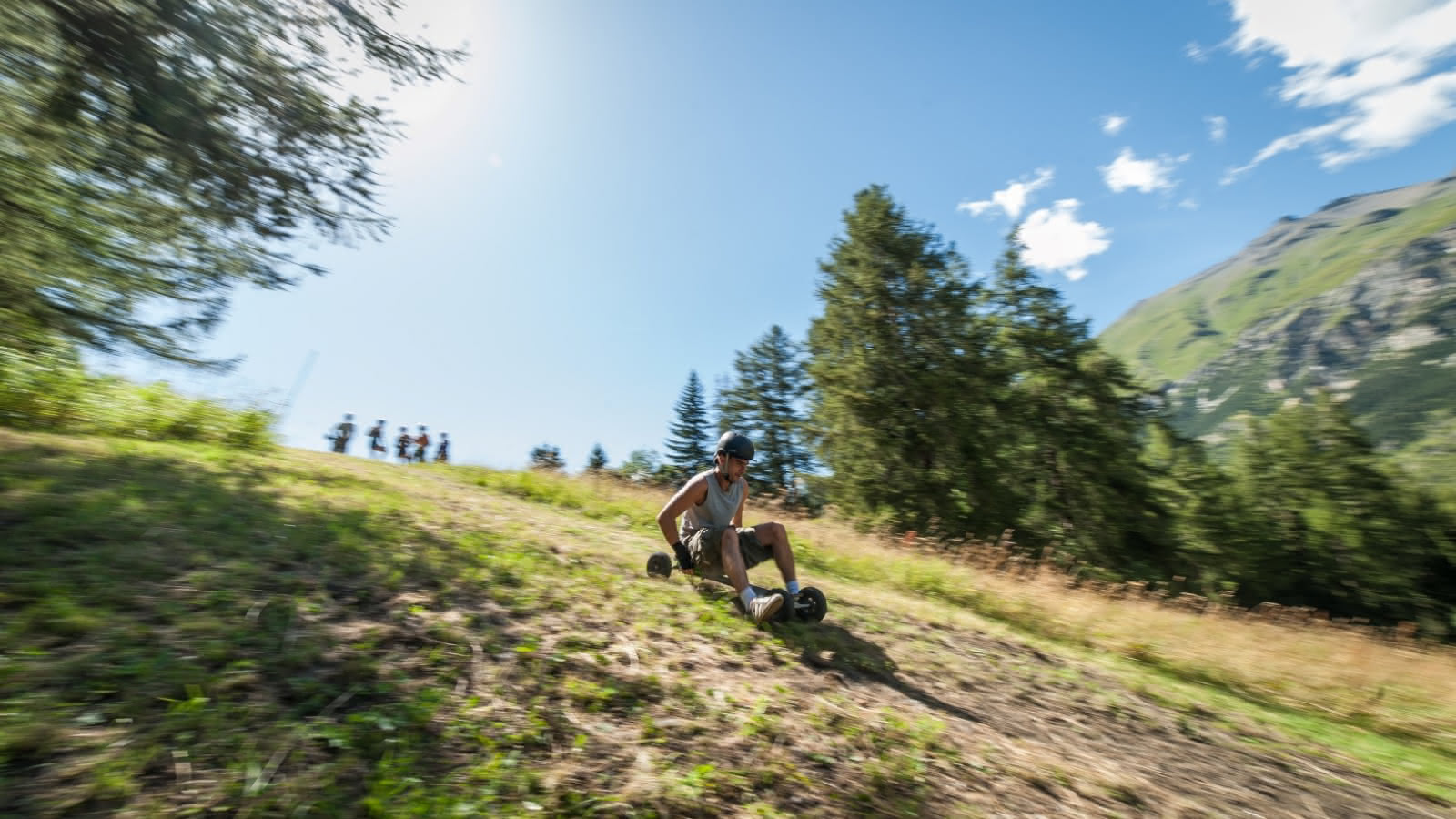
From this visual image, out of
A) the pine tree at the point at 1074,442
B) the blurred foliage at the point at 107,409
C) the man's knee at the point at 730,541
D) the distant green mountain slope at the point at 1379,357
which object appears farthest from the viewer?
the distant green mountain slope at the point at 1379,357

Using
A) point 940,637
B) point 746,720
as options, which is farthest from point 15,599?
point 940,637

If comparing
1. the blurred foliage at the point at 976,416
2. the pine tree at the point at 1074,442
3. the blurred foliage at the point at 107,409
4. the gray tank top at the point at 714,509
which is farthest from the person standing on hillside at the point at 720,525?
the pine tree at the point at 1074,442

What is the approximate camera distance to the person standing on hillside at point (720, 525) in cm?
512

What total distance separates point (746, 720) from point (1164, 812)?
88.6 inches

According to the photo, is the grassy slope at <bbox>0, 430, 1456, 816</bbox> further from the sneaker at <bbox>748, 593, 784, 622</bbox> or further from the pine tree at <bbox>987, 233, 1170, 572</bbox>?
the pine tree at <bbox>987, 233, 1170, 572</bbox>

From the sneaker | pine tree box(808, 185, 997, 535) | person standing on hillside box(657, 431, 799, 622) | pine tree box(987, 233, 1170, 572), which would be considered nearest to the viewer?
the sneaker

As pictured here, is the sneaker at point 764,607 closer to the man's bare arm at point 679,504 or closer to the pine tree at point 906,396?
the man's bare arm at point 679,504

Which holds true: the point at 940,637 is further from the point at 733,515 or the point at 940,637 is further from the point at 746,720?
the point at 746,720

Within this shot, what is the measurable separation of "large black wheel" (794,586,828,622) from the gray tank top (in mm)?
868

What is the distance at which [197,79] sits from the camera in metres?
5.23

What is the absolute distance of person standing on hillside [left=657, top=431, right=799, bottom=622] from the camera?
5121mm

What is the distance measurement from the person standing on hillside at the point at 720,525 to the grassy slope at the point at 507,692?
1.18 feet

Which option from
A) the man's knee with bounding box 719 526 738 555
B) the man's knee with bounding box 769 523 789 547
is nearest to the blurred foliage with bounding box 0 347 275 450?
the man's knee with bounding box 719 526 738 555

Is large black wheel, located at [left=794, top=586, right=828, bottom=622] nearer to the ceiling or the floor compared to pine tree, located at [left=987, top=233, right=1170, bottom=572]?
nearer to the floor
